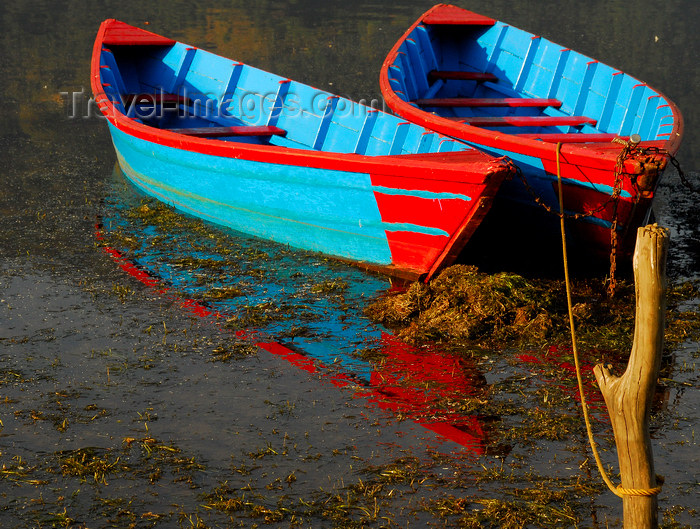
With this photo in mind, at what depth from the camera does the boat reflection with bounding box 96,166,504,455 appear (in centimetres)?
647

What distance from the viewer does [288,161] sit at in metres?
8.74

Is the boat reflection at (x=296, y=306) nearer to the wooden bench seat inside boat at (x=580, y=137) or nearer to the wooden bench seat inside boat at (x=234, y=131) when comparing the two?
the wooden bench seat inside boat at (x=234, y=131)

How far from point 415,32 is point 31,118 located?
6.57 meters

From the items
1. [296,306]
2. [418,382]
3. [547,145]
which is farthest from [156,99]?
[418,382]

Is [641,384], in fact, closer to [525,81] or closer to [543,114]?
[543,114]

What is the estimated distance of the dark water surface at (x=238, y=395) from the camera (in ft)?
17.1

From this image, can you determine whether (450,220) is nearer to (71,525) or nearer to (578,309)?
(578,309)

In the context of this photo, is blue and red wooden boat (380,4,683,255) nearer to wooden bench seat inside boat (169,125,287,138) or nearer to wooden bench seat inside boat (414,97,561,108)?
wooden bench seat inside boat (414,97,561,108)

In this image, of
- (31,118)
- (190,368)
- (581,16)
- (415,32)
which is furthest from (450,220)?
(581,16)

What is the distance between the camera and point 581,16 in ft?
76.4

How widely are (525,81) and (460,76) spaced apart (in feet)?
3.11

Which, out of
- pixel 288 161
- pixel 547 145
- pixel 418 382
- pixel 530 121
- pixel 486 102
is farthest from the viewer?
pixel 486 102

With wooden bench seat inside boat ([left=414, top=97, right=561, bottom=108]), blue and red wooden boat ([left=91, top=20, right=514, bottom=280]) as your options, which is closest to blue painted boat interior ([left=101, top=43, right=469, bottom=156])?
blue and red wooden boat ([left=91, top=20, right=514, bottom=280])

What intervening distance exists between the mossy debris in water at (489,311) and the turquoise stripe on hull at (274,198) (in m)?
0.90
